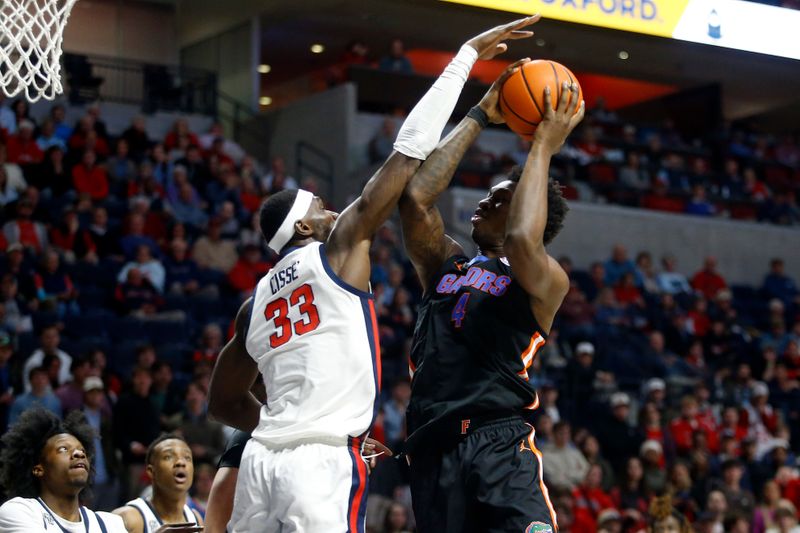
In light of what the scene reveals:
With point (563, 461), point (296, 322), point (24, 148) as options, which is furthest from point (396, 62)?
point (296, 322)

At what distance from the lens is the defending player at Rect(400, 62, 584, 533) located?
452cm

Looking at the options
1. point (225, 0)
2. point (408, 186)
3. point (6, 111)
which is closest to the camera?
point (408, 186)

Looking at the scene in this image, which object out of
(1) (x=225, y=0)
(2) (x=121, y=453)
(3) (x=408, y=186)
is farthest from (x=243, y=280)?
(3) (x=408, y=186)

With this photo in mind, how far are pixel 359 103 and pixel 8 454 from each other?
1319 cm

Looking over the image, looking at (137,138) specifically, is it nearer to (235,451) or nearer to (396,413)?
(396,413)

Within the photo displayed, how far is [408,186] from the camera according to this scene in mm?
4629

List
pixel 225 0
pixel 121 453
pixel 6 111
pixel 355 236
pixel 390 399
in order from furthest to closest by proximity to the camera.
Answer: pixel 225 0 → pixel 6 111 → pixel 390 399 → pixel 121 453 → pixel 355 236

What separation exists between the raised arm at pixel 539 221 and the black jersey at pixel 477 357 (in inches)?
3.8

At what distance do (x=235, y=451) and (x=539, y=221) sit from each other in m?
1.54

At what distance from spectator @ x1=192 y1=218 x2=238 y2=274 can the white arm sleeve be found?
8.13 meters

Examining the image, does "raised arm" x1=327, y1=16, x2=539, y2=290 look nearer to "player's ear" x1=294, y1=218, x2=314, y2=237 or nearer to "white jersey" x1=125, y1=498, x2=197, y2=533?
"player's ear" x1=294, y1=218, x2=314, y2=237

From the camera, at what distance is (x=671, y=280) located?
16.5 meters

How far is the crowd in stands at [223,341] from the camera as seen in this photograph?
9.82 m

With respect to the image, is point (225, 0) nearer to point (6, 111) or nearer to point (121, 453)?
point (6, 111)
